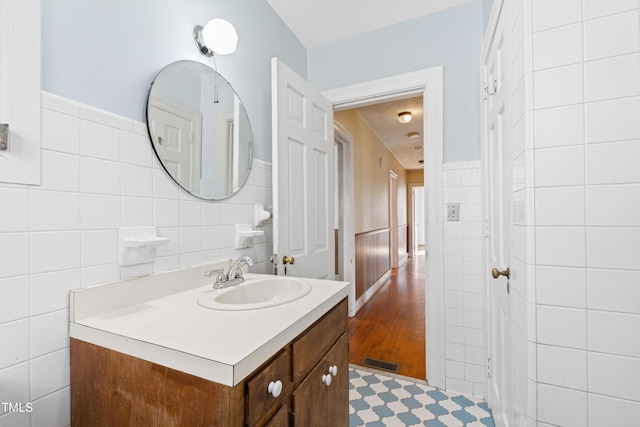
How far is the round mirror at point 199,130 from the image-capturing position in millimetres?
1097

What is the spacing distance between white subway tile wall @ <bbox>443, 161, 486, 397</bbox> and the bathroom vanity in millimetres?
1088

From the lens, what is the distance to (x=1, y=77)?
2.29 feet

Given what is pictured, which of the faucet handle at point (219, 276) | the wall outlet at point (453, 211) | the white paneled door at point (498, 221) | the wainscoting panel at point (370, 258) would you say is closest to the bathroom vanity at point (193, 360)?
the faucet handle at point (219, 276)

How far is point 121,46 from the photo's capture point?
37.9 inches

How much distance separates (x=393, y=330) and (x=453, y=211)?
1.52 metres

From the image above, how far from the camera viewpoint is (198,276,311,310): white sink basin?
104 cm

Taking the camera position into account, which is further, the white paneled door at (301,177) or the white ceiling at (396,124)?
the white ceiling at (396,124)

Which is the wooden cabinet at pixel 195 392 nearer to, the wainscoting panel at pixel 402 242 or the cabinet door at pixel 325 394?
the cabinet door at pixel 325 394

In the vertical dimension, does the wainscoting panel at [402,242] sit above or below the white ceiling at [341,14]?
below

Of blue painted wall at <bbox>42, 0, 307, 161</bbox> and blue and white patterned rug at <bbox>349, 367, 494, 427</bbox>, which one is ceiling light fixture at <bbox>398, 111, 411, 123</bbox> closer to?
blue painted wall at <bbox>42, 0, 307, 161</bbox>

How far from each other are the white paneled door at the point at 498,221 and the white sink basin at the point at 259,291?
0.80 metres

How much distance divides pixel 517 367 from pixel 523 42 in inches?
41.1

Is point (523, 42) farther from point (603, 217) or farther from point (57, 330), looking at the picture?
point (57, 330)

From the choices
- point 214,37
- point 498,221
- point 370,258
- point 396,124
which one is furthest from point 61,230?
point 396,124
